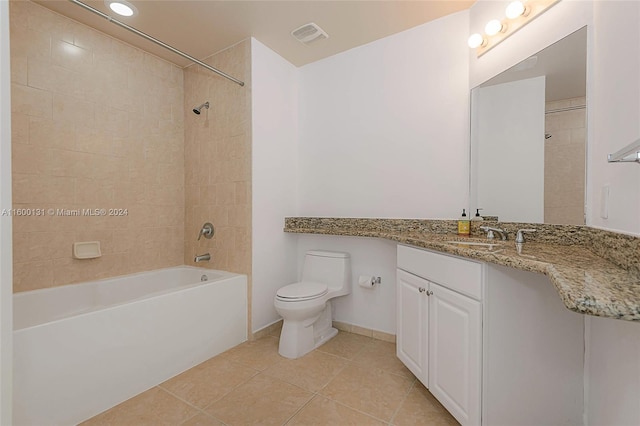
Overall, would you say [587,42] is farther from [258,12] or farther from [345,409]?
[345,409]

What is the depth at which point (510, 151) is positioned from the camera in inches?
69.7

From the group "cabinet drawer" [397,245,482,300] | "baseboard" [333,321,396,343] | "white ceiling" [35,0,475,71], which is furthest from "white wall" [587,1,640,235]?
"baseboard" [333,321,396,343]

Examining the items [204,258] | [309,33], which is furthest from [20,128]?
[309,33]

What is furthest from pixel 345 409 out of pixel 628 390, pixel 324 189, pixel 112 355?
pixel 324 189

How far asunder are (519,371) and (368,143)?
1.81 meters

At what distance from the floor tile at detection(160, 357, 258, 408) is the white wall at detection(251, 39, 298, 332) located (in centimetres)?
46

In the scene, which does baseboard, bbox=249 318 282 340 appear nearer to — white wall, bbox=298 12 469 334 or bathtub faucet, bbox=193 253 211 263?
white wall, bbox=298 12 469 334

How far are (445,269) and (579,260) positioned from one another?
51 cm

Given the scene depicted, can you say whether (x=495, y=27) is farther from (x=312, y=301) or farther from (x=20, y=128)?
(x=20, y=128)

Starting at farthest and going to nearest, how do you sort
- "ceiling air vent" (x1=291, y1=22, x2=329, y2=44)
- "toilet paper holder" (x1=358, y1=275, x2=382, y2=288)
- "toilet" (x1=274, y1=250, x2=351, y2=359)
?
"toilet paper holder" (x1=358, y1=275, x2=382, y2=288)
"ceiling air vent" (x1=291, y1=22, x2=329, y2=44)
"toilet" (x1=274, y1=250, x2=351, y2=359)

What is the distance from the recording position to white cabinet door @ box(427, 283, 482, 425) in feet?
4.07

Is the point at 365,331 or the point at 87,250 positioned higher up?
the point at 87,250

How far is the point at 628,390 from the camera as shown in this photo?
3.07 ft

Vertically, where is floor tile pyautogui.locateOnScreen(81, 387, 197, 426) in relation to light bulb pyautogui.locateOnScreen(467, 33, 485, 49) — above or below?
below
